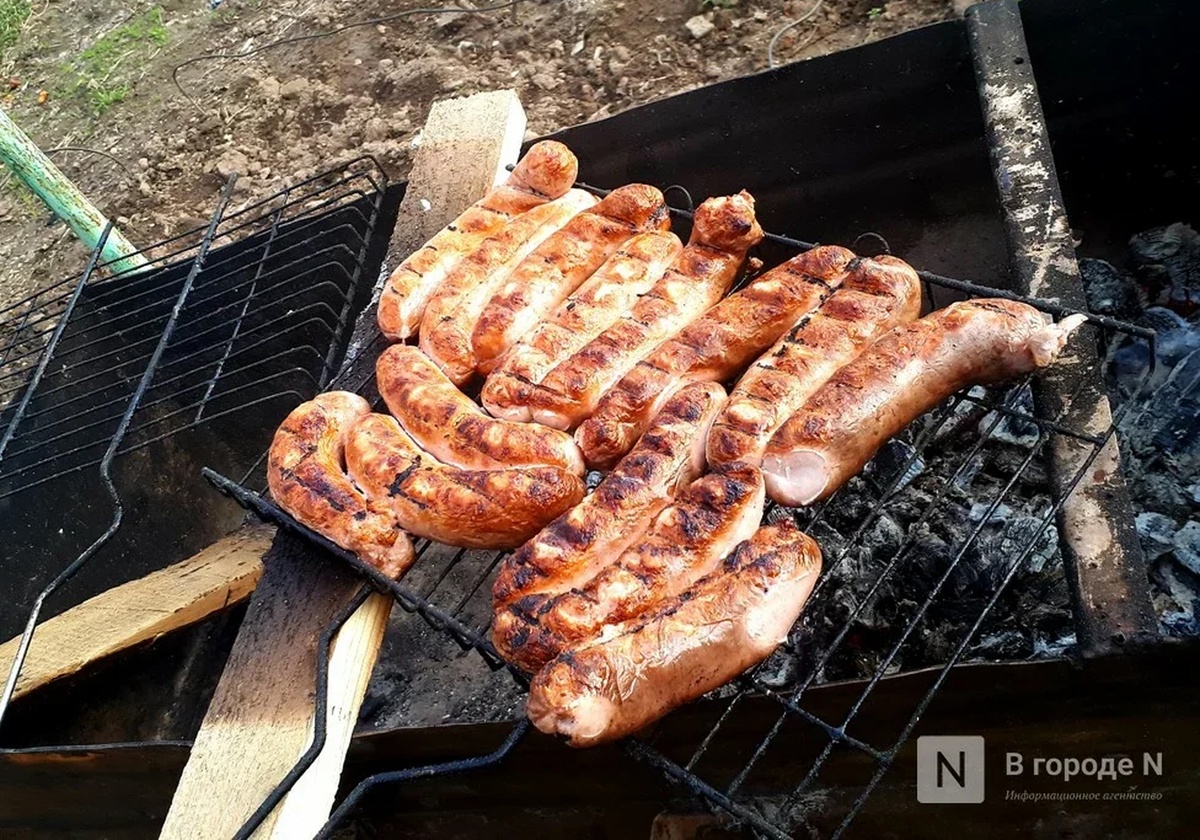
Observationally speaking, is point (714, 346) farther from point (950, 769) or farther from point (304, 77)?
point (304, 77)

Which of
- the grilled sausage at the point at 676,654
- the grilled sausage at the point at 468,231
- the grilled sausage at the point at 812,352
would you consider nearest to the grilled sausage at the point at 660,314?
the grilled sausage at the point at 812,352

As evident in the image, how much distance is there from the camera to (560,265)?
3.31m

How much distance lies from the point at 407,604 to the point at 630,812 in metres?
1.06

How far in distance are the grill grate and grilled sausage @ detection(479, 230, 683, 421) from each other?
13.9 inches

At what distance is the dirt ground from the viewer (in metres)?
5.59

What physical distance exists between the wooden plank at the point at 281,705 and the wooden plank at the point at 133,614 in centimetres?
102

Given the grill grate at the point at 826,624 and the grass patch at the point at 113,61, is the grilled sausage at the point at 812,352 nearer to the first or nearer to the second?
the grill grate at the point at 826,624

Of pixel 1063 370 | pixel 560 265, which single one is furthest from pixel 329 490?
pixel 1063 370

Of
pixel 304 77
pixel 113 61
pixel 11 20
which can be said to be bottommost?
pixel 304 77

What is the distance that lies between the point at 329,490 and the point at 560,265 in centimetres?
120

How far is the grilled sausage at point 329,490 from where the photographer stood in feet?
8.86

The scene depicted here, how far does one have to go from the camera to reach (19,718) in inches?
149

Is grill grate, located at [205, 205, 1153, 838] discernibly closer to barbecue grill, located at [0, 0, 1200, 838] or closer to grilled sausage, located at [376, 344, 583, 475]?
barbecue grill, located at [0, 0, 1200, 838]

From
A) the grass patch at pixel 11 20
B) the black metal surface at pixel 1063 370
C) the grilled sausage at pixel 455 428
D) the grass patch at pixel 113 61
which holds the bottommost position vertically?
the black metal surface at pixel 1063 370
